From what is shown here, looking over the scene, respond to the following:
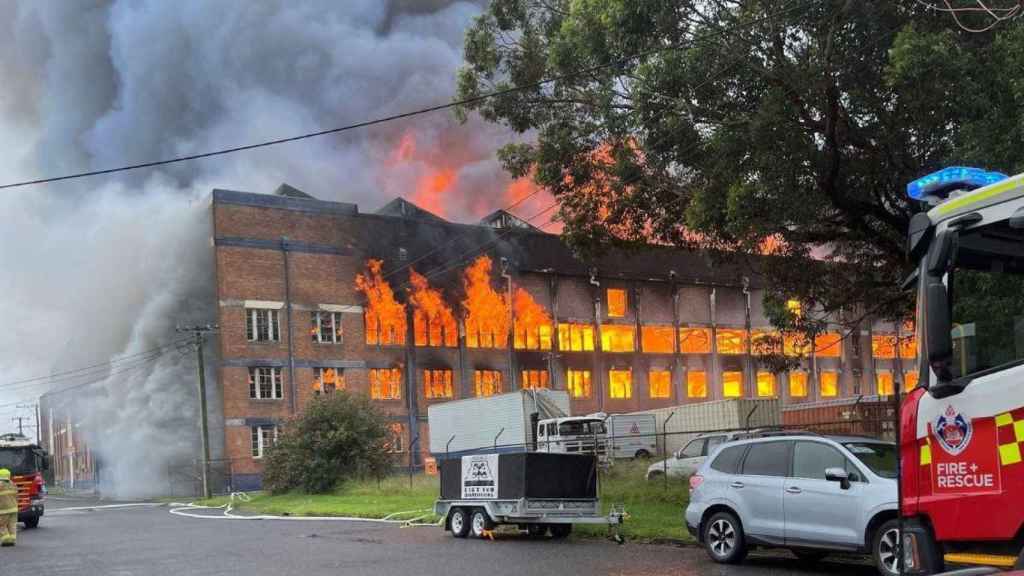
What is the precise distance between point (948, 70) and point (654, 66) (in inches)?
194

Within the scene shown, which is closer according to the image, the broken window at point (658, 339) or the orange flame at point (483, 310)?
the orange flame at point (483, 310)

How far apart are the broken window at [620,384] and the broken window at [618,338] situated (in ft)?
4.46

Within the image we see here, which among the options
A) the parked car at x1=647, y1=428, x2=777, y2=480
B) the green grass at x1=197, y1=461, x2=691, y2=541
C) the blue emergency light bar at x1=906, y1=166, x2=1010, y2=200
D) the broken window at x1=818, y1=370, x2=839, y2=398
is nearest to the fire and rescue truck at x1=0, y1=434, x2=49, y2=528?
the green grass at x1=197, y1=461, x2=691, y2=541

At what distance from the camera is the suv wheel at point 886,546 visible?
10.5m

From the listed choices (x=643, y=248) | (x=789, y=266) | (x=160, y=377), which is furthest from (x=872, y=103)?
(x=160, y=377)

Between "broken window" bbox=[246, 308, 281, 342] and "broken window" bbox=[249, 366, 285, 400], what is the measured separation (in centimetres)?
150

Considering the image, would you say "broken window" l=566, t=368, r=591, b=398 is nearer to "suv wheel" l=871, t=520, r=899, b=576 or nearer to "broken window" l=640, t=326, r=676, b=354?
"broken window" l=640, t=326, r=676, b=354

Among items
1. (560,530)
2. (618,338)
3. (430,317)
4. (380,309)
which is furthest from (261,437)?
(560,530)

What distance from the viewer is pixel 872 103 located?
16.8 metres

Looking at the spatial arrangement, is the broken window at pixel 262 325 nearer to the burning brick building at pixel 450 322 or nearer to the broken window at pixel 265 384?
the burning brick building at pixel 450 322

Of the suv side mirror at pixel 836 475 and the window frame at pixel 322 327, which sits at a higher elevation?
the window frame at pixel 322 327

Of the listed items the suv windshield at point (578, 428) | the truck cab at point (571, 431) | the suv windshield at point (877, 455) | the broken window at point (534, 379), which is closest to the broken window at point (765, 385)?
the broken window at point (534, 379)

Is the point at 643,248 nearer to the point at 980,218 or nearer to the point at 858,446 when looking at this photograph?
the point at 858,446

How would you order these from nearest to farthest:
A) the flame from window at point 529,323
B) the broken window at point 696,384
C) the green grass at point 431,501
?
the green grass at point 431,501 → the flame from window at point 529,323 → the broken window at point 696,384
